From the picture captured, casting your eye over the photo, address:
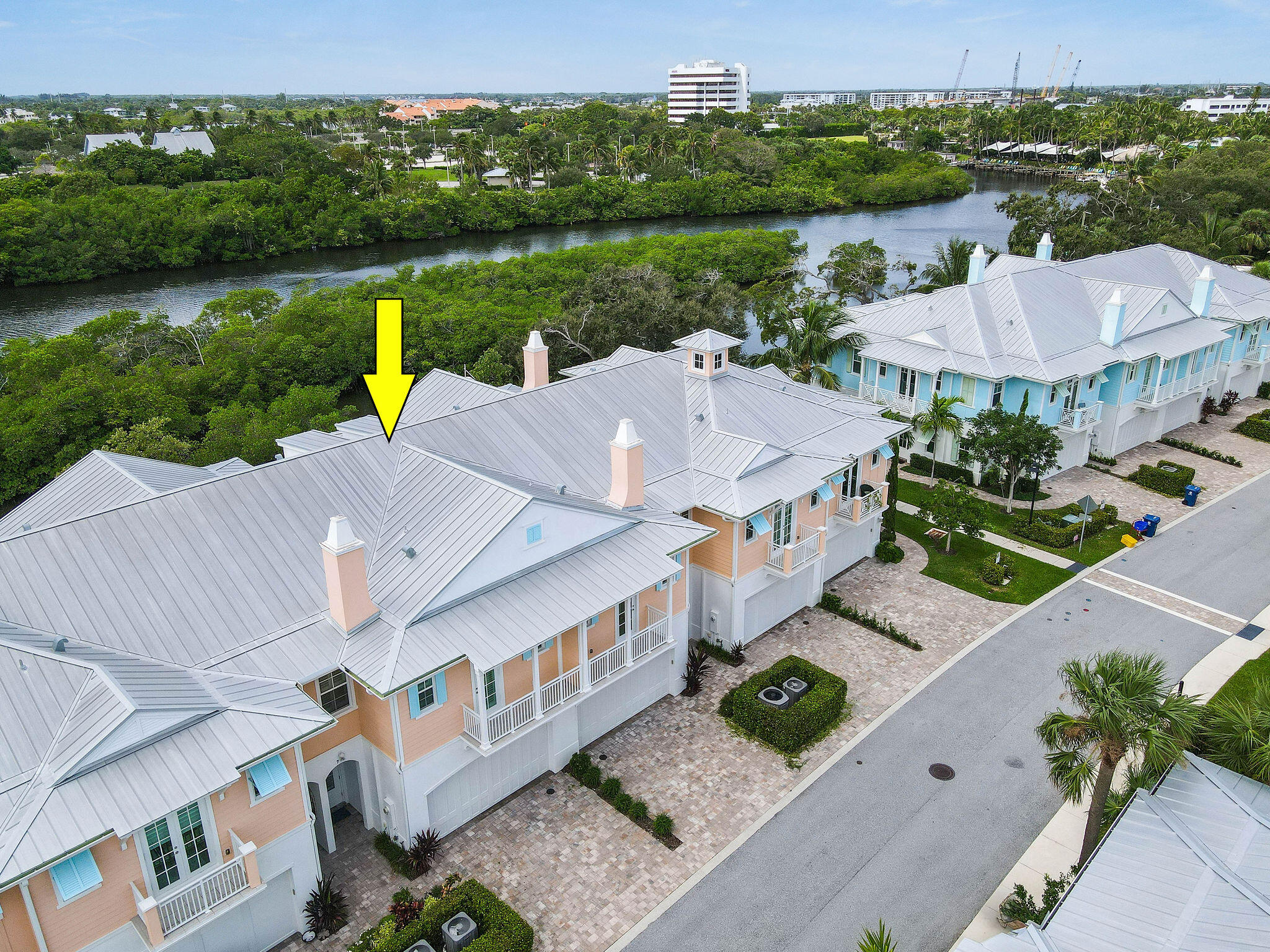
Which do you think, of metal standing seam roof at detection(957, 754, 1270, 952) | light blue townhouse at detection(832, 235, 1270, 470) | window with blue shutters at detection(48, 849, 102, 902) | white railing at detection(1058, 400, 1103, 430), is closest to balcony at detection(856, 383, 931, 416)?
light blue townhouse at detection(832, 235, 1270, 470)

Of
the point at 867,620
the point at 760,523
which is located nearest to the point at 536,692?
the point at 760,523

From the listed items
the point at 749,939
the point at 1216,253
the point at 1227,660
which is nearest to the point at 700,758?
the point at 749,939

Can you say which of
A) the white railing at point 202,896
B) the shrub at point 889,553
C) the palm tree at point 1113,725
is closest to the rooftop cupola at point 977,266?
the shrub at point 889,553

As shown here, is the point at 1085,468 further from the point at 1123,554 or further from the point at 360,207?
the point at 360,207

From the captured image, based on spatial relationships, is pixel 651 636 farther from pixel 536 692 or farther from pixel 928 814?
pixel 928 814

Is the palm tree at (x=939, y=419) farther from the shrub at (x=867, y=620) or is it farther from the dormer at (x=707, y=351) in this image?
the dormer at (x=707, y=351)
